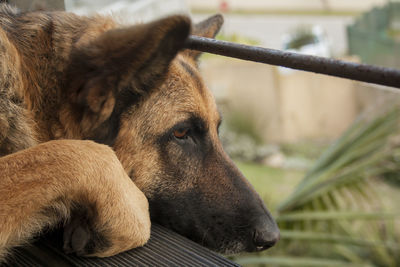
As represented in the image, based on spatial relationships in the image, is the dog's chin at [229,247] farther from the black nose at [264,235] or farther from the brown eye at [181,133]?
the brown eye at [181,133]

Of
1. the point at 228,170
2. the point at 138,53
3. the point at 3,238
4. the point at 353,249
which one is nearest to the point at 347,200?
the point at 353,249

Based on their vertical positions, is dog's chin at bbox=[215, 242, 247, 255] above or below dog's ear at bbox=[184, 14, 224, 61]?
below

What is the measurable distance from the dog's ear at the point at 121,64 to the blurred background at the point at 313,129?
6.7 inches

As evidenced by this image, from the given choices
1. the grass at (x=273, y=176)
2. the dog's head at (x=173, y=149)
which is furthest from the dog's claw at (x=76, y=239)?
the grass at (x=273, y=176)

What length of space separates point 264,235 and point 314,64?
3.97ft

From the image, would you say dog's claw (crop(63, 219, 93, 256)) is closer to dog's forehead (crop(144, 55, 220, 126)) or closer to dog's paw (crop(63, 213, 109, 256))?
dog's paw (crop(63, 213, 109, 256))

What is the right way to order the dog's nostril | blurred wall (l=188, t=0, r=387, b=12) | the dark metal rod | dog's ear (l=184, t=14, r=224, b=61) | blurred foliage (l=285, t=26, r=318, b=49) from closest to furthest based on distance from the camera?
the dark metal rod < the dog's nostril < dog's ear (l=184, t=14, r=224, b=61) < blurred foliage (l=285, t=26, r=318, b=49) < blurred wall (l=188, t=0, r=387, b=12)

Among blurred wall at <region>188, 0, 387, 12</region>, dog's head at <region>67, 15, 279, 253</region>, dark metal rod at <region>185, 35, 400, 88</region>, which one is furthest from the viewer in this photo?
blurred wall at <region>188, 0, 387, 12</region>

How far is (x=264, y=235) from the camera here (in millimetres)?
2199

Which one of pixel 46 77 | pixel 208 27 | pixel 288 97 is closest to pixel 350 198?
pixel 208 27

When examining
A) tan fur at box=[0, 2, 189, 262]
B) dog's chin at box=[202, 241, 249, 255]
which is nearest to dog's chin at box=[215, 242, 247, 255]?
dog's chin at box=[202, 241, 249, 255]

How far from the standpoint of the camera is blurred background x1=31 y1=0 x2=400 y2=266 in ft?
13.2

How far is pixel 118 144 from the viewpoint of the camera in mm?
2174

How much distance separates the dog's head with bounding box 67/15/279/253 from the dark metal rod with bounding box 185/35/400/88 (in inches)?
21.5
